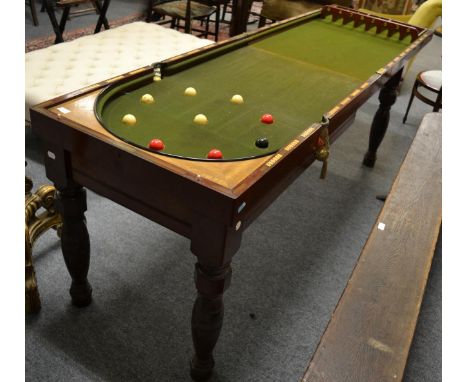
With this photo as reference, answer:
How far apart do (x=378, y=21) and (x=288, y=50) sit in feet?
3.43

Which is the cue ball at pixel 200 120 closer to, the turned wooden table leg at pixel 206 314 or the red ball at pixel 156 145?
the red ball at pixel 156 145

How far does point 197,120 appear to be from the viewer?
1.84 metres

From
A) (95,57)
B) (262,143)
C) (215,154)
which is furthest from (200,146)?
(95,57)

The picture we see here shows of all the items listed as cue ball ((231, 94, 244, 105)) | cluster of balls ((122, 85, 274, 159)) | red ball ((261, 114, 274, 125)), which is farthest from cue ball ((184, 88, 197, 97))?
red ball ((261, 114, 274, 125))

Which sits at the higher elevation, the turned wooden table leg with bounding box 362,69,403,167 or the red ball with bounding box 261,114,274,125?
the red ball with bounding box 261,114,274,125

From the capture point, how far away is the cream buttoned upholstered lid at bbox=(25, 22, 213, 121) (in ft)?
9.23

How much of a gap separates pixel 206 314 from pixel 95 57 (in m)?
2.31

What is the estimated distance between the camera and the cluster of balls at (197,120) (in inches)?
61.9

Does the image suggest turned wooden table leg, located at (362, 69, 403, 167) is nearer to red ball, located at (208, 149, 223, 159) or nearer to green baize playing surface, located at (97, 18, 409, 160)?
green baize playing surface, located at (97, 18, 409, 160)

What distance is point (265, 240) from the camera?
2.64 metres

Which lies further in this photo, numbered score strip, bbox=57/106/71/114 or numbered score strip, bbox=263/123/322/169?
numbered score strip, bbox=57/106/71/114

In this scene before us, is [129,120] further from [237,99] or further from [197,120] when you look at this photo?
[237,99]

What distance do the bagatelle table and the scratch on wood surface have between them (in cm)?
51

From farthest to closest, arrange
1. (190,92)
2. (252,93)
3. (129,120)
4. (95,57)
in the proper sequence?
(95,57)
(252,93)
(190,92)
(129,120)
